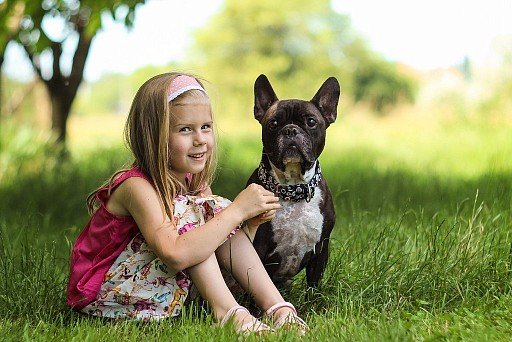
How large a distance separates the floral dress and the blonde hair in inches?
4.4

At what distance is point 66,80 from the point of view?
8.88 meters

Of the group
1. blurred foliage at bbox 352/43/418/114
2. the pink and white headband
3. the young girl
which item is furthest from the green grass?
blurred foliage at bbox 352/43/418/114

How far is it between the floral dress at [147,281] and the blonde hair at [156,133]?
0.11 metres

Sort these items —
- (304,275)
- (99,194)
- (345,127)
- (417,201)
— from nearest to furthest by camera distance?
(99,194)
(304,275)
(417,201)
(345,127)

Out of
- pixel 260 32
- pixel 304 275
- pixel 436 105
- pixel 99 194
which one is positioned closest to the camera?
pixel 99 194

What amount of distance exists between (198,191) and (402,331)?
117cm

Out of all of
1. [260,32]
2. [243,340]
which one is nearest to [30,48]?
[243,340]

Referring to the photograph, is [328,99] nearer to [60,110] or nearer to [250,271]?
[250,271]

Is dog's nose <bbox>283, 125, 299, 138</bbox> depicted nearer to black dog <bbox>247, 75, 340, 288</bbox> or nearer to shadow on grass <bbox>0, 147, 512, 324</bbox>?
black dog <bbox>247, 75, 340, 288</bbox>

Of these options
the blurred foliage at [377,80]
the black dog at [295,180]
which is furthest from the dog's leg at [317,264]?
the blurred foliage at [377,80]

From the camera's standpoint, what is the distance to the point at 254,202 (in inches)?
127

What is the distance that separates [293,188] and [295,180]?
4 cm

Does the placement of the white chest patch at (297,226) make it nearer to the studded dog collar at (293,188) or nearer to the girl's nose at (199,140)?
the studded dog collar at (293,188)

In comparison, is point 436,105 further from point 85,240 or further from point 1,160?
point 85,240
